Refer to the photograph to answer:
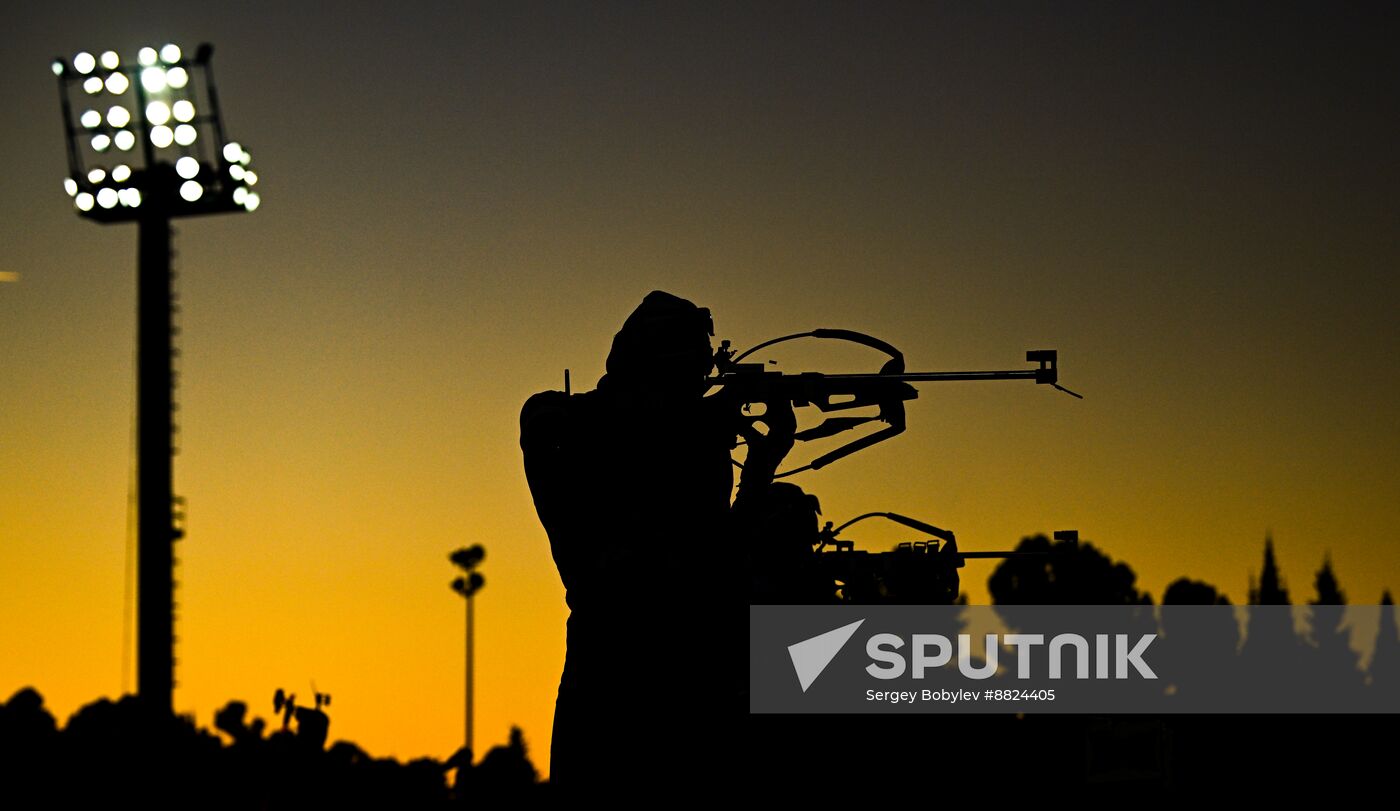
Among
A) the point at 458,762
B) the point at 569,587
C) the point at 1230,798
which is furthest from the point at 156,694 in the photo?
the point at 1230,798

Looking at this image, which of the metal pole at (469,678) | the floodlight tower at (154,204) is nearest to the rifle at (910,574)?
the floodlight tower at (154,204)

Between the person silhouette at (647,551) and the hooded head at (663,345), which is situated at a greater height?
the hooded head at (663,345)

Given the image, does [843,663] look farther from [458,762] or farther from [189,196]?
[189,196]

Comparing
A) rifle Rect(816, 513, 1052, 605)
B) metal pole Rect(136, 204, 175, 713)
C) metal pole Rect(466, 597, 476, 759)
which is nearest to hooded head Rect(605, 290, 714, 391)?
rifle Rect(816, 513, 1052, 605)

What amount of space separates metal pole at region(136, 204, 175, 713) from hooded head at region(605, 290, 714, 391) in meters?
12.2

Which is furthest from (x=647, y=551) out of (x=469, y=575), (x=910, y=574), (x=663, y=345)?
(x=469, y=575)

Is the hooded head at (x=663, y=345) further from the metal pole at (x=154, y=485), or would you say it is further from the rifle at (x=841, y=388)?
the metal pole at (x=154, y=485)

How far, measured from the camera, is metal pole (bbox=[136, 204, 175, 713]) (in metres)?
17.3

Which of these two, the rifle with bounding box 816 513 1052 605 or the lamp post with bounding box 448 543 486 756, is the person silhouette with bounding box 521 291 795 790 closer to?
the rifle with bounding box 816 513 1052 605

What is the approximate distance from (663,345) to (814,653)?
2.47 m

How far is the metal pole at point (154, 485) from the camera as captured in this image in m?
17.3

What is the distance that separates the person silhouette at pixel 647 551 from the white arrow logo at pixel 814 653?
1667 mm

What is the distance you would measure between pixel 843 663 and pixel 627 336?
5.03 m

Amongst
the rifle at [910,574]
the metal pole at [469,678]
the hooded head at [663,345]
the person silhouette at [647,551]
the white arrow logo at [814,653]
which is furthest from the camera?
the metal pole at [469,678]
